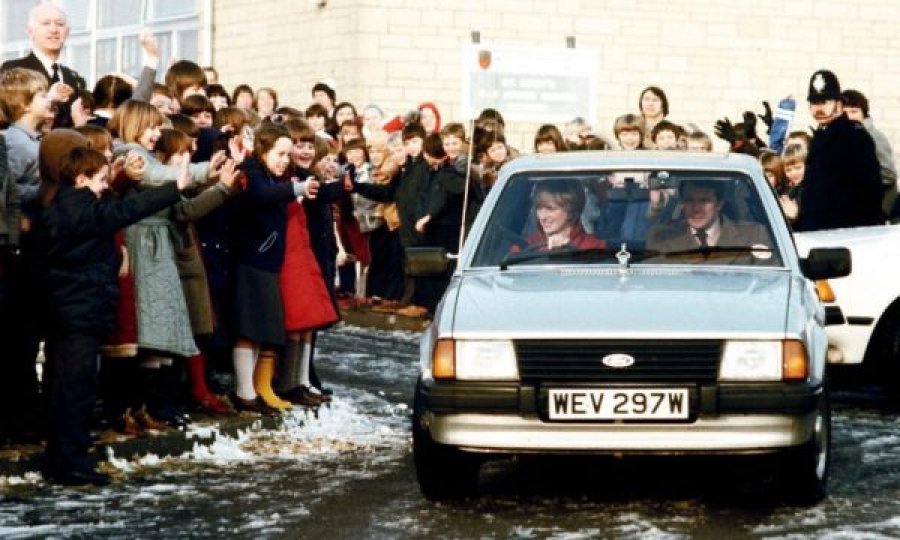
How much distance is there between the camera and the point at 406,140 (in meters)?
19.7

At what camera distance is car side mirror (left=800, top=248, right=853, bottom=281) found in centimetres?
1006

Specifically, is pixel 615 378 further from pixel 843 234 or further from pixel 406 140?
pixel 406 140

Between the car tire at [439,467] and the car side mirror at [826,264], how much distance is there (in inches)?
74.9

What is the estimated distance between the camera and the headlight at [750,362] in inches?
348

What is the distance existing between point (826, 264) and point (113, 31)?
22.5m

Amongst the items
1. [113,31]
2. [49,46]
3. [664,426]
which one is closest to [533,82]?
[113,31]

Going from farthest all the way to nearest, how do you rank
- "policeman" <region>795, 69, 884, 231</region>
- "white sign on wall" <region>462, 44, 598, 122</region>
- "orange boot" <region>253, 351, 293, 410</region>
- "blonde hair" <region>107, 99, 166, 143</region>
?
"white sign on wall" <region>462, 44, 598, 122</region> → "policeman" <region>795, 69, 884, 231</region> → "orange boot" <region>253, 351, 293, 410</region> → "blonde hair" <region>107, 99, 166, 143</region>

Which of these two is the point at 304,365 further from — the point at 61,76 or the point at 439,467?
the point at 439,467

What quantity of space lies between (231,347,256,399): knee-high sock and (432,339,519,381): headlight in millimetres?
3777

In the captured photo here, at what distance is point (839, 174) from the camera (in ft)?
50.6

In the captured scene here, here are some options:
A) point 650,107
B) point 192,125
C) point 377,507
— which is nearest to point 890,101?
point 650,107

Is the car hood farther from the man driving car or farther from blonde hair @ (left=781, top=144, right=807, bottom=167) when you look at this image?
blonde hair @ (left=781, top=144, right=807, bottom=167)

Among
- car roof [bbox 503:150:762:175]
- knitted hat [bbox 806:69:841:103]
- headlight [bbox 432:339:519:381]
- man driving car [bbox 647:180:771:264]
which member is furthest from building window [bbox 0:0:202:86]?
headlight [bbox 432:339:519:381]

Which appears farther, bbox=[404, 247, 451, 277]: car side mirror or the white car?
the white car
